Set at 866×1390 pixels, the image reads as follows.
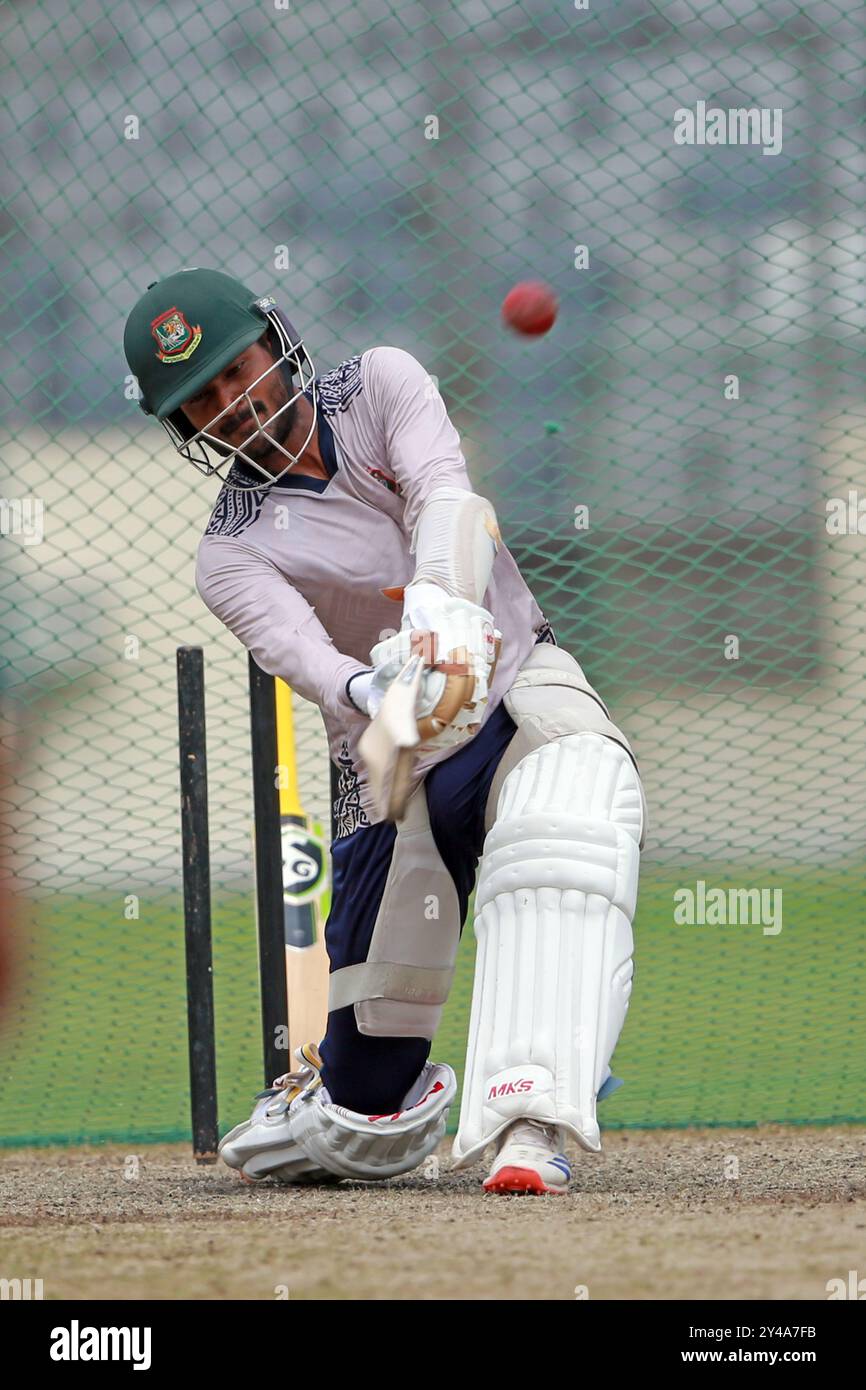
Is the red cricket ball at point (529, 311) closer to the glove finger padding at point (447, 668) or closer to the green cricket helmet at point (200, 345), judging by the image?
the green cricket helmet at point (200, 345)

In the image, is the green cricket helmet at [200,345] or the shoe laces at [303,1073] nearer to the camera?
the green cricket helmet at [200,345]

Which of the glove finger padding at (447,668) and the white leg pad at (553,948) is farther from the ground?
the glove finger padding at (447,668)

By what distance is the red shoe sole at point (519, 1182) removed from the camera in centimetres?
292

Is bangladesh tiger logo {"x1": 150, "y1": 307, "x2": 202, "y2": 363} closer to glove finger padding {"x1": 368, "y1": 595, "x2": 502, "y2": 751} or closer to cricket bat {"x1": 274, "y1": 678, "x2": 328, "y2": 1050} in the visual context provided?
glove finger padding {"x1": 368, "y1": 595, "x2": 502, "y2": 751}

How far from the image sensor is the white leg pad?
114 inches

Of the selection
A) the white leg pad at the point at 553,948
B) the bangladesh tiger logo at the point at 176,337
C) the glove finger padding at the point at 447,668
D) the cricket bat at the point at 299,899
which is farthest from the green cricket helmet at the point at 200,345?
the cricket bat at the point at 299,899

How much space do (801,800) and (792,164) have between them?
2305 mm

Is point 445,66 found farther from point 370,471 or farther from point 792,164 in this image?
point 370,471

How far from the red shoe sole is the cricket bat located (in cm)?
137

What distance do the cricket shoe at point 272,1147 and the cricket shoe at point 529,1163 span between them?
0.79 metres

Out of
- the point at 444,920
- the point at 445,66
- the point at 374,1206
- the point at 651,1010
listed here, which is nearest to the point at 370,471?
the point at 444,920

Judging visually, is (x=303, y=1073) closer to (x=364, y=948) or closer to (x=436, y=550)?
(x=364, y=948)

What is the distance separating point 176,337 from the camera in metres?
3.27

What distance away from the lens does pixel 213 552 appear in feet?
11.0
